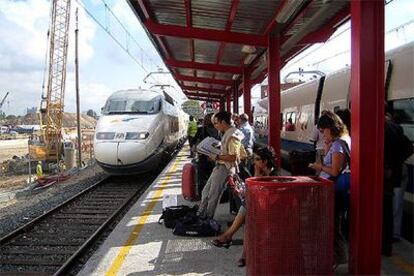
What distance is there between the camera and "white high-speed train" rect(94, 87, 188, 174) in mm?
13797

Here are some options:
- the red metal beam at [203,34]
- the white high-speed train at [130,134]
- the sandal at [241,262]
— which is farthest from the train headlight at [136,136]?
the sandal at [241,262]

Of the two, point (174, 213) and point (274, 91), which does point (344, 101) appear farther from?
point (174, 213)

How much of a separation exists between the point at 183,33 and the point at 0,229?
5459mm

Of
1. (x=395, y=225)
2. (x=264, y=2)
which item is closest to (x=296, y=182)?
(x=395, y=225)

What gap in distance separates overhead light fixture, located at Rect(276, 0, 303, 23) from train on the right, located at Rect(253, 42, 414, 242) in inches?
63.3

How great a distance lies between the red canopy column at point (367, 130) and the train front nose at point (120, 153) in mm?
9672

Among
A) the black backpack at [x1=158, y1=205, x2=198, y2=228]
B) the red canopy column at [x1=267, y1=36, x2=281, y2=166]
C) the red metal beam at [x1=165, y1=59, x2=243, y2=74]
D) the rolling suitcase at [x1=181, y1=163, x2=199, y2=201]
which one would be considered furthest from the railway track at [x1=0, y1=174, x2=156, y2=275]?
the red metal beam at [x1=165, y1=59, x2=243, y2=74]

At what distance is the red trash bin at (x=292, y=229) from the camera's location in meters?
4.46

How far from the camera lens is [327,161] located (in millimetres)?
5250

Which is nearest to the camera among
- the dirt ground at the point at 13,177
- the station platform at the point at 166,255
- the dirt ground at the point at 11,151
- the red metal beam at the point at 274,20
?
the station platform at the point at 166,255

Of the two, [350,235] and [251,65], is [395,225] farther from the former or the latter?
[251,65]

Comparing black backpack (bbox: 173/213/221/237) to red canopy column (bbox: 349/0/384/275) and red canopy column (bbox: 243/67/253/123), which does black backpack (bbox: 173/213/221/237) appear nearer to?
red canopy column (bbox: 349/0/384/275)

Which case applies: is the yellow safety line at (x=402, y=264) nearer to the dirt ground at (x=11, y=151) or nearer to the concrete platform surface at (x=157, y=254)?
the concrete platform surface at (x=157, y=254)

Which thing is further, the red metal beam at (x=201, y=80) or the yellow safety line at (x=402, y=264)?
the red metal beam at (x=201, y=80)
